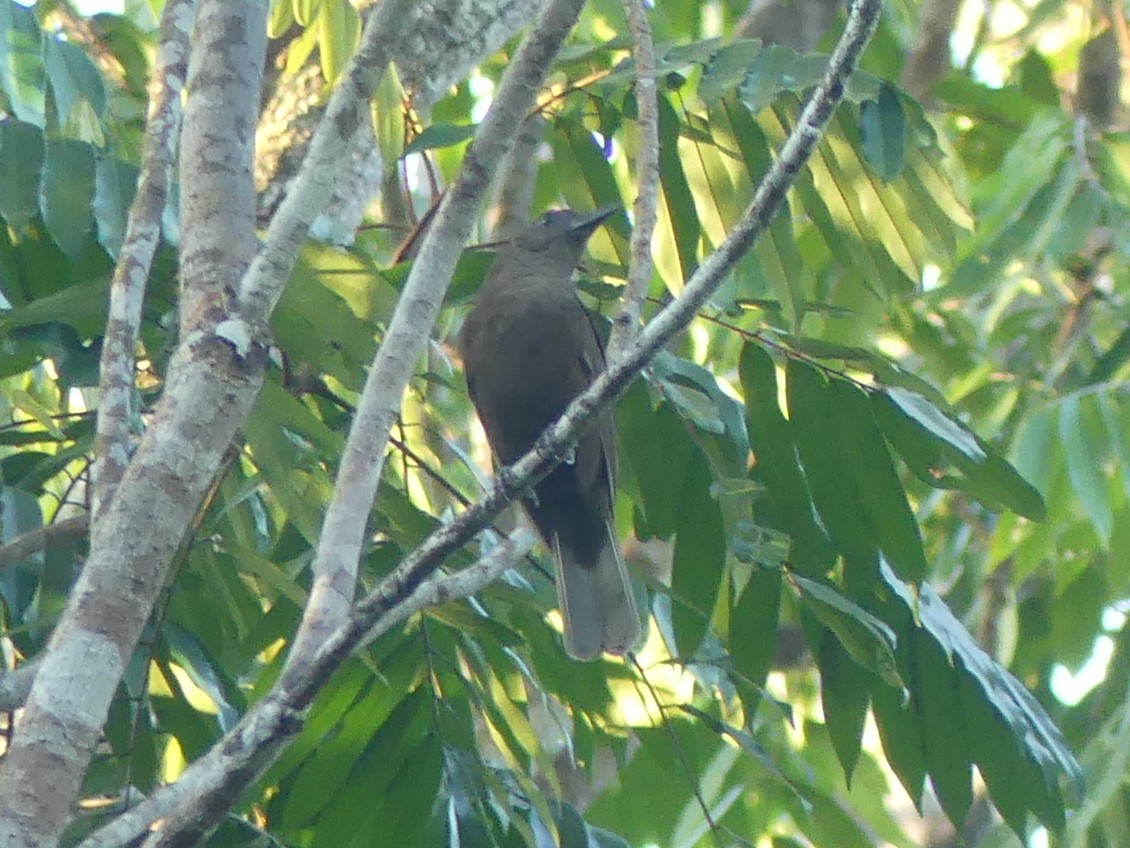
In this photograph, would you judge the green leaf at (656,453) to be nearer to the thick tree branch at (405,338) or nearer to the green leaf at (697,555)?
the green leaf at (697,555)

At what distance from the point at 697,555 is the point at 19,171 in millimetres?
1518

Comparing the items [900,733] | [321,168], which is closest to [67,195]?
[321,168]

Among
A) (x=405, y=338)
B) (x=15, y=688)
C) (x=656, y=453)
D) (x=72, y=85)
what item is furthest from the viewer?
(x=656, y=453)

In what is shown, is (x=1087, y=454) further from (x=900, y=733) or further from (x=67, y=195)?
(x=67, y=195)

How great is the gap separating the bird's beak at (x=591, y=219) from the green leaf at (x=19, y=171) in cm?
141

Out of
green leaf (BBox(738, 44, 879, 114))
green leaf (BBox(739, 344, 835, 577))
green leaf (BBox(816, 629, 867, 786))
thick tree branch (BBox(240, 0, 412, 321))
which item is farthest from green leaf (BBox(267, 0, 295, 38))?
green leaf (BBox(816, 629, 867, 786))

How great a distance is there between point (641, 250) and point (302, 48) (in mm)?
1445

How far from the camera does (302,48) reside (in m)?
3.76

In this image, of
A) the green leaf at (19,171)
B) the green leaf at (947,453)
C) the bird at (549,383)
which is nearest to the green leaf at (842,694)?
the green leaf at (947,453)

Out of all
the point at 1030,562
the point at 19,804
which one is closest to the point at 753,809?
the point at 1030,562

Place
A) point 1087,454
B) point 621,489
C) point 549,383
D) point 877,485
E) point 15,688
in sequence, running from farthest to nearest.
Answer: point 1087,454 < point 549,383 < point 621,489 < point 877,485 < point 15,688

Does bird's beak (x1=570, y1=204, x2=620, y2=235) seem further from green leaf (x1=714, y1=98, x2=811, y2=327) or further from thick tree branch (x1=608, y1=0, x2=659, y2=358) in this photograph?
thick tree branch (x1=608, y1=0, x2=659, y2=358)

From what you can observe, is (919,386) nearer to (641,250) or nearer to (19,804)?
(641,250)

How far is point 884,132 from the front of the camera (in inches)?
136
